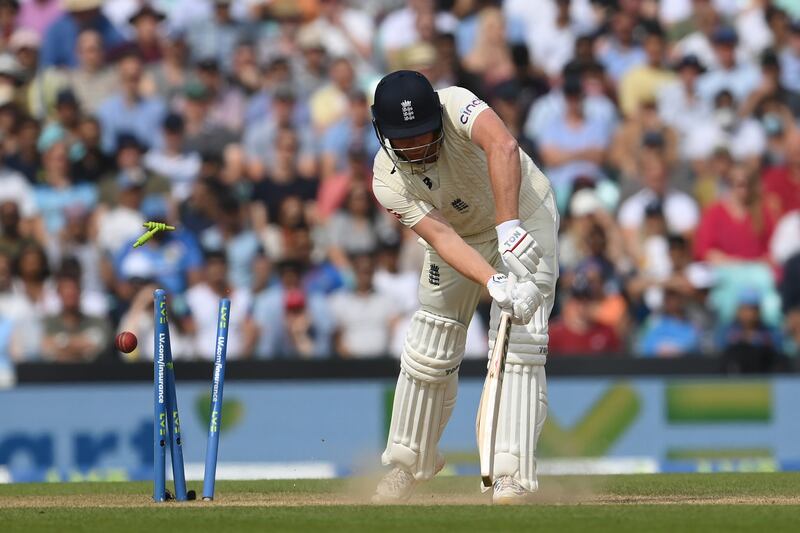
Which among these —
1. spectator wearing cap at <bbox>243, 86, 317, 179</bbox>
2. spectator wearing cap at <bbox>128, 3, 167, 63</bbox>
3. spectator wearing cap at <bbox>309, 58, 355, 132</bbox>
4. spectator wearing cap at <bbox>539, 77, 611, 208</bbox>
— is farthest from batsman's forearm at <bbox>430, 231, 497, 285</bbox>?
spectator wearing cap at <bbox>128, 3, 167, 63</bbox>

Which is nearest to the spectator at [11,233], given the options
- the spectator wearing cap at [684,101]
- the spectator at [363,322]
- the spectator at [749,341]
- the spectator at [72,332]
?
the spectator at [72,332]

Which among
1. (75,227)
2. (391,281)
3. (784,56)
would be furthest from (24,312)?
(784,56)

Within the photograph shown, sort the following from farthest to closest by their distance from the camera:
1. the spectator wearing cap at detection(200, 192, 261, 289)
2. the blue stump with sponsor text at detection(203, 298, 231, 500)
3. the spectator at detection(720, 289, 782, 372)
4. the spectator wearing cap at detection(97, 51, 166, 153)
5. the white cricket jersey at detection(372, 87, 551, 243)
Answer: the spectator wearing cap at detection(97, 51, 166, 153), the spectator wearing cap at detection(200, 192, 261, 289), the spectator at detection(720, 289, 782, 372), the blue stump with sponsor text at detection(203, 298, 231, 500), the white cricket jersey at detection(372, 87, 551, 243)

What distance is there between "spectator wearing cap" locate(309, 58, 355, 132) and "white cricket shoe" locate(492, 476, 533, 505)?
7.91 meters

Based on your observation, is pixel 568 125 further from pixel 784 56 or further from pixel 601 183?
pixel 784 56

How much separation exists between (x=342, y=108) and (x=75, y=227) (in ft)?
9.37

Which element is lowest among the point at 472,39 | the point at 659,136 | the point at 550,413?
the point at 550,413

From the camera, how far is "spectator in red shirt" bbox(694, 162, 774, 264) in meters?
13.1

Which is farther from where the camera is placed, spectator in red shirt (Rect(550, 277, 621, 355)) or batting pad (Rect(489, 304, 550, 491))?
spectator in red shirt (Rect(550, 277, 621, 355))

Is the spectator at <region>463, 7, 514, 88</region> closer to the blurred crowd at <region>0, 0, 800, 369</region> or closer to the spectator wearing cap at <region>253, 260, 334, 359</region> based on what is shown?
the blurred crowd at <region>0, 0, 800, 369</region>

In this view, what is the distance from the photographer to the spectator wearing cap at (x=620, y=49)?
581 inches

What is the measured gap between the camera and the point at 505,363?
6.72 metres

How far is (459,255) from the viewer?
6703 millimetres

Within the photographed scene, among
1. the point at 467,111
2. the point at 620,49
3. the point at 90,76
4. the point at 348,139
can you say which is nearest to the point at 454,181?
the point at 467,111
